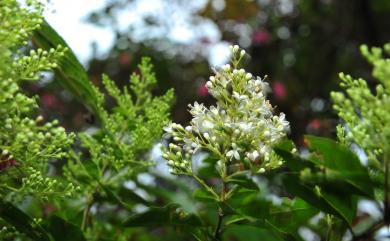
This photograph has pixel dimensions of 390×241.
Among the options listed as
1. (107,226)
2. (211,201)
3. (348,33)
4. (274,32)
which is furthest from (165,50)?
(211,201)

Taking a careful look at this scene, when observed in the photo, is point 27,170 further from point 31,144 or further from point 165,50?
point 165,50

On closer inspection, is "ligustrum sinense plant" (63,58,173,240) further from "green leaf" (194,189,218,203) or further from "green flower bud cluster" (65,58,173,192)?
"green leaf" (194,189,218,203)

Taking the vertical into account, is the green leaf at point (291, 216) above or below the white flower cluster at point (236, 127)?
below

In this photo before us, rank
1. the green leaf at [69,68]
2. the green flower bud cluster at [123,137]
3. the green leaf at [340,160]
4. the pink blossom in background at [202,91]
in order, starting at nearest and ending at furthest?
1. the green leaf at [340,160]
2. the green flower bud cluster at [123,137]
3. the green leaf at [69,68]
4. the pink blossom in background at [202,91]

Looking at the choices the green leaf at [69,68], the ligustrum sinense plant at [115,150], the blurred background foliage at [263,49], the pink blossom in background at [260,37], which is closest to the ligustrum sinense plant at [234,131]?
the ligustrum sinense plant at [115,150]

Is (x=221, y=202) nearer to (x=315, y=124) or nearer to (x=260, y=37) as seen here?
(x=315, y=124)

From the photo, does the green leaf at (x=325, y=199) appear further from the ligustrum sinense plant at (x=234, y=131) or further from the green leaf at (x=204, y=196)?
the green leaf at (x=204, y=196)

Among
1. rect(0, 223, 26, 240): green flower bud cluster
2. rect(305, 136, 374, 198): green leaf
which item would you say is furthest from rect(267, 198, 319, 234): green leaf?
rect(0, 223, 26, 240): green flower bud cluster
